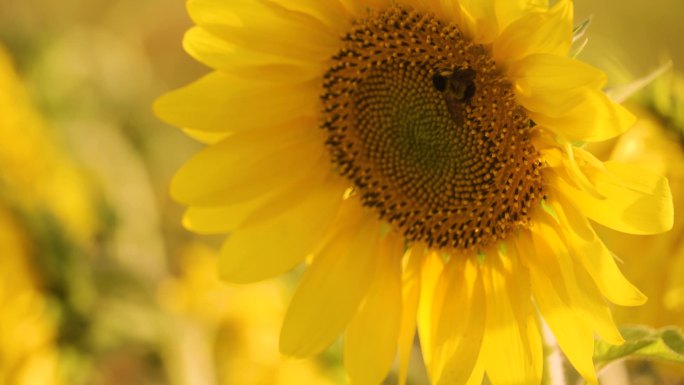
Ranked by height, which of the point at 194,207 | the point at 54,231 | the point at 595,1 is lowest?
the point at 54,231

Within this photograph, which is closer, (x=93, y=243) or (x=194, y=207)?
(x=194, y=207)

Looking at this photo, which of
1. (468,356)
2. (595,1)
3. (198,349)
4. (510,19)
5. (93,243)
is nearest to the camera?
(510,19)

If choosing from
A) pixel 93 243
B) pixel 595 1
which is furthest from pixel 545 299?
pixel 595 1

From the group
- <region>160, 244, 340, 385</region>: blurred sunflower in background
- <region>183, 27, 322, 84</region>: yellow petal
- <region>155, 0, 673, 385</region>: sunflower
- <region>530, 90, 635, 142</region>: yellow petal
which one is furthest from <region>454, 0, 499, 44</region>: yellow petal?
<region>160, 244, 340, 385</region>: blurred sunflower in background

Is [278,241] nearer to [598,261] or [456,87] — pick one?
[456,87]

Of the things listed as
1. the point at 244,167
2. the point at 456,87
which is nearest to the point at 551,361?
the point at 456,87

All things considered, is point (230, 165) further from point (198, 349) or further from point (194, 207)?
point (198, 349)

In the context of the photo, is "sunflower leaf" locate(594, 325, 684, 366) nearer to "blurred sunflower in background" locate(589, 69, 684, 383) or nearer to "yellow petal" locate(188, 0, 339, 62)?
"blurred sunflower in background" locate(589, 69, 684, 383)
